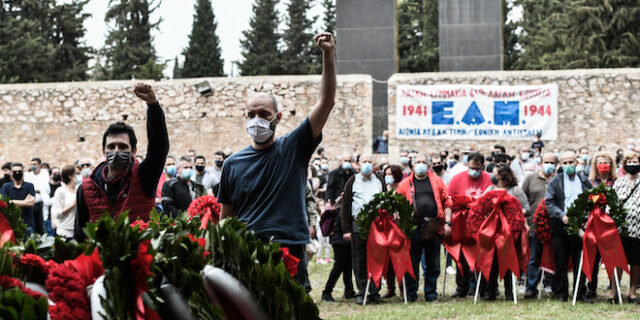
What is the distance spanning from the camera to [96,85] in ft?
71.1

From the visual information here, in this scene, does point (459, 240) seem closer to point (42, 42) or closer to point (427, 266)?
point (427, 266)

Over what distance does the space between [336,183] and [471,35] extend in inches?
453

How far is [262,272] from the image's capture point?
3143 millimetres

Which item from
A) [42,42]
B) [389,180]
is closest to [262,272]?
[389,180]

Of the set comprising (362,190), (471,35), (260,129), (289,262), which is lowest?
(362,190)

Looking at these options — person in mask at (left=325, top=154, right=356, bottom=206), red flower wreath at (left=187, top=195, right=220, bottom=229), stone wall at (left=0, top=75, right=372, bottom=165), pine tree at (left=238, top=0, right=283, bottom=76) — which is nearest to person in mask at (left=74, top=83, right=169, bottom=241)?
red flower wreath at (left=187, top=195, right=220, bottom=229)

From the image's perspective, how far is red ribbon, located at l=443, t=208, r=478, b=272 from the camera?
392 inches

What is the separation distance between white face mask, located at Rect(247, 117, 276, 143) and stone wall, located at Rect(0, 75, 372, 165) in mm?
15946

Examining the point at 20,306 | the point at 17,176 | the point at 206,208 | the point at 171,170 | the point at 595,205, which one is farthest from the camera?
the point at 171,170

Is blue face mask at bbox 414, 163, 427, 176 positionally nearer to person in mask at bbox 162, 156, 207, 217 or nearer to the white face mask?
person in mask at bbox 162, 156, 207, 217

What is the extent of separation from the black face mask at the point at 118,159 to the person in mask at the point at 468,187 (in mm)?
6332

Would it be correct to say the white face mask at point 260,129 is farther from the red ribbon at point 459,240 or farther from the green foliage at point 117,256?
the red ribbon at point 459,240

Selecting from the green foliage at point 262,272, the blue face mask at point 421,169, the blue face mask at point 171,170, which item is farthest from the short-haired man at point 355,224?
the green foliage at point 262,272

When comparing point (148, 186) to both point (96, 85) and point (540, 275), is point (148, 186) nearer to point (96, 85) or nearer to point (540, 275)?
point (540, 275)
